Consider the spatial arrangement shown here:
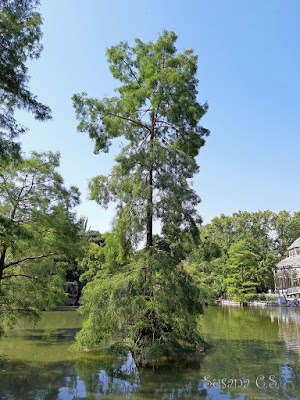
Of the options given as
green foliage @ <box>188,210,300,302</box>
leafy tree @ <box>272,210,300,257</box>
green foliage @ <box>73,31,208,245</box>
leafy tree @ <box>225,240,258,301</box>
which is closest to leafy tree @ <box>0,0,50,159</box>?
green foliage @ <box>73,31,208,245</box>

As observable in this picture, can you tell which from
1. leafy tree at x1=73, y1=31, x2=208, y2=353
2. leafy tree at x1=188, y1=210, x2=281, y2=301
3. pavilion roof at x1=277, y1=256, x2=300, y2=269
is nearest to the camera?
leafy tree at x1=73, y1=31, x2=208, y2=353

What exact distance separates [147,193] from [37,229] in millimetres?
3870

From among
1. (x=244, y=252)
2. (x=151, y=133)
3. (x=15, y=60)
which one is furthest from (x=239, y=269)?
(x=15, y=60)

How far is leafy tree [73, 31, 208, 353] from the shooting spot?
817 centimetres

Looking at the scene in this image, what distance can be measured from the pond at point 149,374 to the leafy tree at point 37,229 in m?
1.82

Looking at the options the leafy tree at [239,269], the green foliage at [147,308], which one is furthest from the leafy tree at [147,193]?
the leafy tree at [239,269]

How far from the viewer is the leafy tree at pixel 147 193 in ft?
26.8

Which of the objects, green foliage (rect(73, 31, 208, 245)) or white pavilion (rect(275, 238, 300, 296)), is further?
white pavilion (rect(275, 238, 300, 296))

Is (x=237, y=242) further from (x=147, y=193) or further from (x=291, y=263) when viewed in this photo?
(x=147, y=193)

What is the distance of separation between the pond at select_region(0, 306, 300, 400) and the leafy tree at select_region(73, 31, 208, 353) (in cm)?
84

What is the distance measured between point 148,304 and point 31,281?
4.61 meters

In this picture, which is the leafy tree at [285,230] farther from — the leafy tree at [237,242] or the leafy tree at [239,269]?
the leafy tree at [239,269]

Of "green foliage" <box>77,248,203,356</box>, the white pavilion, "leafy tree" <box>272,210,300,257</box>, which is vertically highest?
"leafy tree" <box>272,210,300,257</box>

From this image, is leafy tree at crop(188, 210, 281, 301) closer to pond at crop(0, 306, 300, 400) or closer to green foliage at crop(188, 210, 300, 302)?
Result: green foliage at crop(188, 210, 300, 302)
